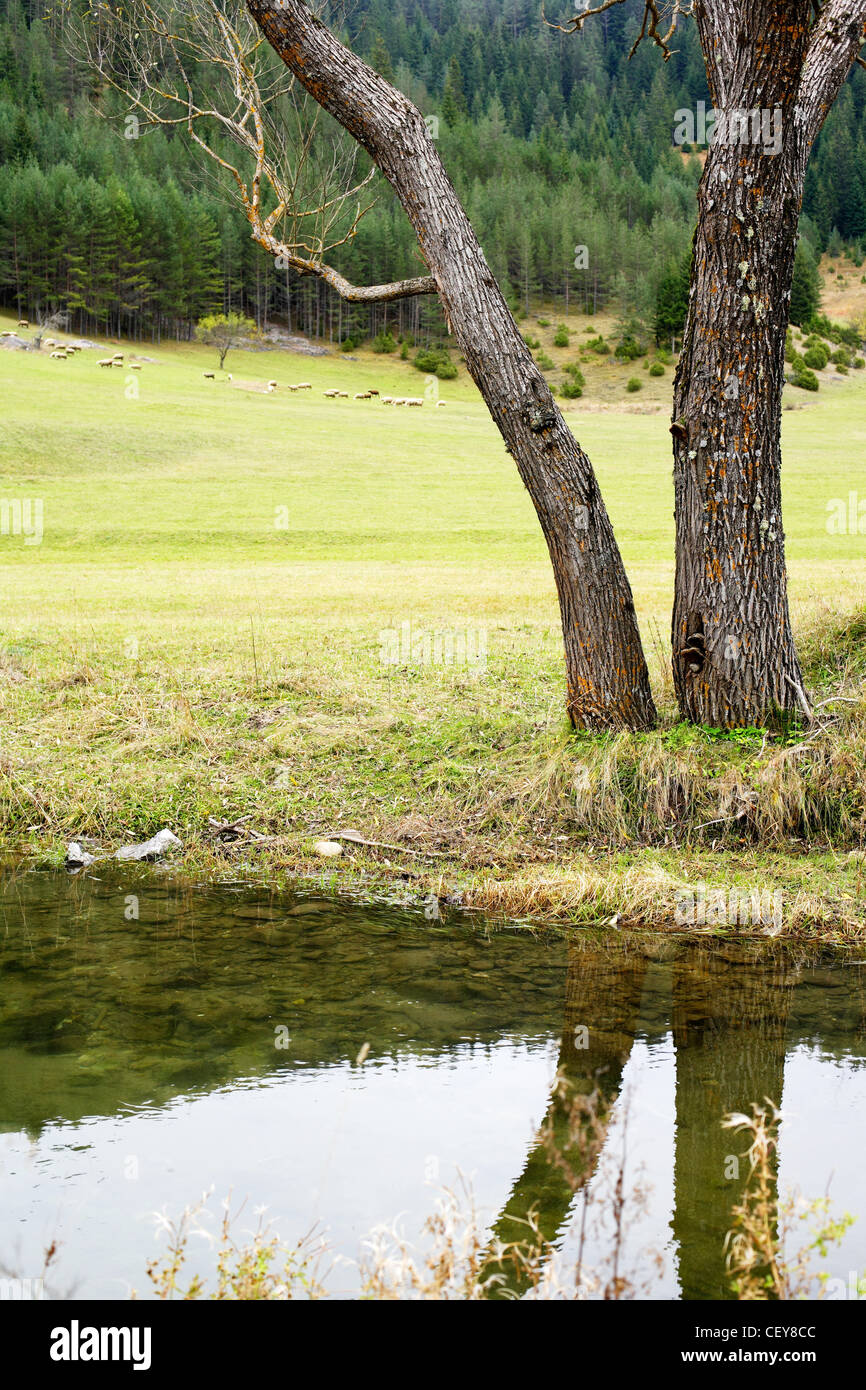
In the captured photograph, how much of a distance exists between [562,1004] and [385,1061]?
43.0 inches

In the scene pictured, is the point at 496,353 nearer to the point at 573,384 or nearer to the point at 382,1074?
the point at 382,1074

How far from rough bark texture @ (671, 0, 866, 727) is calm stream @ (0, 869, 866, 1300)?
231 centimetres

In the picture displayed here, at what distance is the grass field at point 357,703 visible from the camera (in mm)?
7453

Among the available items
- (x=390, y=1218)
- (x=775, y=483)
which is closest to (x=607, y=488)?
(x=775, y=483)

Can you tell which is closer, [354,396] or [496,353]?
[496,353]

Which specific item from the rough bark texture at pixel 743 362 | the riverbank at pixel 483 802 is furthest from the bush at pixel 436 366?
the rough bark texture at pixel 743 362

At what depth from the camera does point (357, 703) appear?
10164mm

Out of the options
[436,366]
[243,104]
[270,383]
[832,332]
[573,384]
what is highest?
[832,332]

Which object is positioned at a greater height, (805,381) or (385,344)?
(385,344)

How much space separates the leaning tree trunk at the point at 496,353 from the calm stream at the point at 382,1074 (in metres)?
2.38

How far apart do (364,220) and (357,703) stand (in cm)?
10191

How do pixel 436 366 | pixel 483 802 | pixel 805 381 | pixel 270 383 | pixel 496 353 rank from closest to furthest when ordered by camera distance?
1. pixel 496 353
2. pixel 483 802
3. pixel 270 383
4. pixel 805 381
5. pixel 436 366

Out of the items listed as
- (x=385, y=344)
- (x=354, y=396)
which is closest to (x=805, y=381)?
(x=354, y=396)

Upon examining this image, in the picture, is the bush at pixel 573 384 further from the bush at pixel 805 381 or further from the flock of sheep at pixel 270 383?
the bush at pixel 805 381
